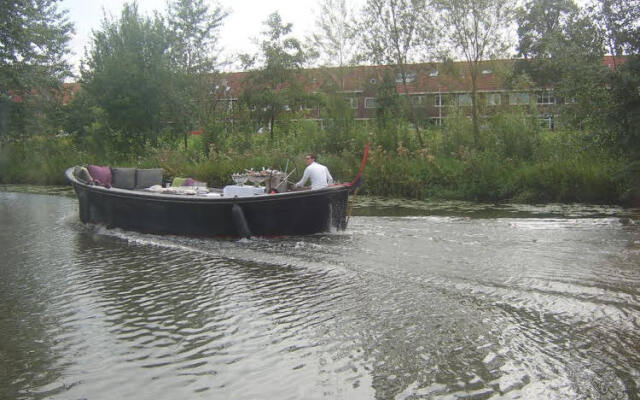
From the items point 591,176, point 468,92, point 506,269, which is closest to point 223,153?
point 468,92

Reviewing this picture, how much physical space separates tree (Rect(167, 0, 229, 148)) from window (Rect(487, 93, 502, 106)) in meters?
11.6

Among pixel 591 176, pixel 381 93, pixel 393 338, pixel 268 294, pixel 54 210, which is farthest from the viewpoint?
pixel 381 93

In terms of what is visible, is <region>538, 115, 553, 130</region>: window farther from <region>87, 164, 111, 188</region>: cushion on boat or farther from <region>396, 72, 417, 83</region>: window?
<region>87, 164, 111, 188</region>: cushion on boat

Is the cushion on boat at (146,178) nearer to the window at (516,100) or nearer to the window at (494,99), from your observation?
the window at (494,99)

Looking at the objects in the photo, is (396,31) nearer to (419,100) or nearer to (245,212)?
(419,100)

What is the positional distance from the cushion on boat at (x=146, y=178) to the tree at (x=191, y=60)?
39.6 feet

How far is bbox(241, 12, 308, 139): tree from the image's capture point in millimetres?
29703

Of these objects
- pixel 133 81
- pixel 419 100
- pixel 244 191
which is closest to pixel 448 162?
pixel 419 100

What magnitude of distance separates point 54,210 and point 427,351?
570 inches

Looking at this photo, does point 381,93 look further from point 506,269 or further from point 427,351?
point 427,351

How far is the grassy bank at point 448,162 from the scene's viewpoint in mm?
16031

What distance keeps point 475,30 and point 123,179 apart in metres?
12.5

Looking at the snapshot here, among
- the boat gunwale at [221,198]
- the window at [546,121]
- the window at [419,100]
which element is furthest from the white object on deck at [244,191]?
the window at [419,100]

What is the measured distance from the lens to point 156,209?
1216 cm
